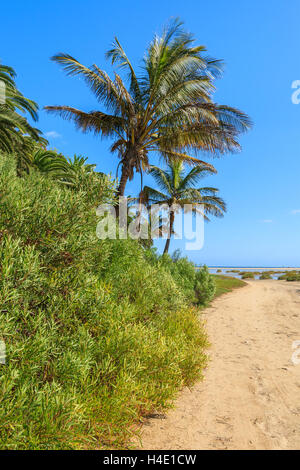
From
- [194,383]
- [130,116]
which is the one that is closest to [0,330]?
[194,383]

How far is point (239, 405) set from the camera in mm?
4234

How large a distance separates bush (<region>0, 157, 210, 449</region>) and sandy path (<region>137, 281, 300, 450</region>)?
1.33 feet

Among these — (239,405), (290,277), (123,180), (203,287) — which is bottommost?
(239,405)

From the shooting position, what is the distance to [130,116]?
12.3 meters

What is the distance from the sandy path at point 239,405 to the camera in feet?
10.8

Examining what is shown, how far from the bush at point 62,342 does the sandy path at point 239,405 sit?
1.33 feet

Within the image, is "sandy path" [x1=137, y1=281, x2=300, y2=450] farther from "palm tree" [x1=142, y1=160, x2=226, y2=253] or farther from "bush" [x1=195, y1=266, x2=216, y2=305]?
"palm tree" [x1=142, y1=160, x2=226, y2=253]

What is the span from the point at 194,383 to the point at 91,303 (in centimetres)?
283

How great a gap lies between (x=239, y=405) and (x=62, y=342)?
3.01 m

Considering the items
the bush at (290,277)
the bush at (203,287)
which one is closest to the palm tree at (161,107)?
the bush at (203,287)

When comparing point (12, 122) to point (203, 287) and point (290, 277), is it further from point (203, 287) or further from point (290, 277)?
point (290, 277)

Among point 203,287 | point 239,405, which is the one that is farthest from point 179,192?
point 239,405

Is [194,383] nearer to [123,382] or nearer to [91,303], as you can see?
[123,382]

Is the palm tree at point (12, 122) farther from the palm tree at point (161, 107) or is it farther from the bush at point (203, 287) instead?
the bush at point (203, 287)
